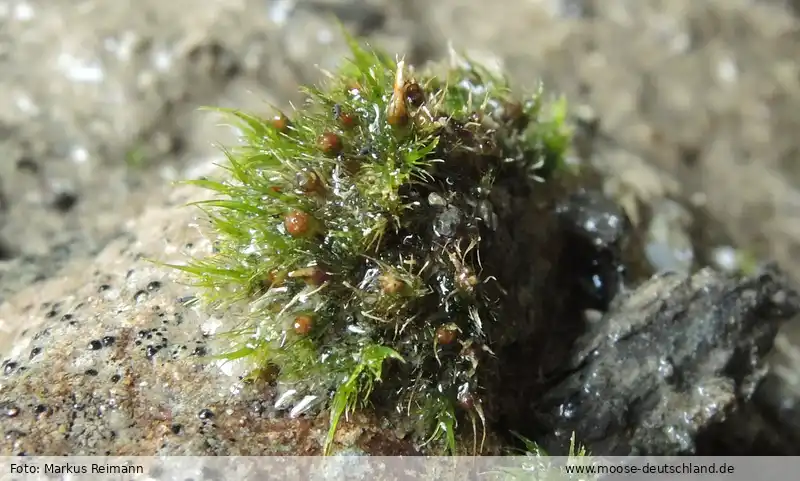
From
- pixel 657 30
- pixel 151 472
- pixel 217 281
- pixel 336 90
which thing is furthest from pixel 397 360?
pixel 657 30

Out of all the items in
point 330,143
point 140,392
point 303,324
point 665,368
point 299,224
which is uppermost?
point 330,143

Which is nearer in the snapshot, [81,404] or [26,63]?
[81,404]

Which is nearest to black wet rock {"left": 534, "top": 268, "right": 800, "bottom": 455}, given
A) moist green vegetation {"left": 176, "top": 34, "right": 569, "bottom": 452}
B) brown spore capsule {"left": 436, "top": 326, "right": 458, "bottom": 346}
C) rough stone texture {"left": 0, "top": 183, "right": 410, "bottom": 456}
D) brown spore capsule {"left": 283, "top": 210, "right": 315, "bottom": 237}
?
moist green vegetation {"left": 176, "top": 34, "right": 569, "bottom": 452}

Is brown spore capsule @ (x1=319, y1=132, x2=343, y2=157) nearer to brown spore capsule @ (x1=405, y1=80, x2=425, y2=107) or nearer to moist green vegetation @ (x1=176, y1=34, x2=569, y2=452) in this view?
moist green vegetation @ (x1=176, y1=34, x2=569, y2=452)

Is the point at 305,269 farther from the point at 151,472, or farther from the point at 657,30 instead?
the point at 657,30

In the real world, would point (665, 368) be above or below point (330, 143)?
below

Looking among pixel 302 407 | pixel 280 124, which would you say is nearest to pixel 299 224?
pixel 280 124

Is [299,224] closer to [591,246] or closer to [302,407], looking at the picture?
[302,407]
